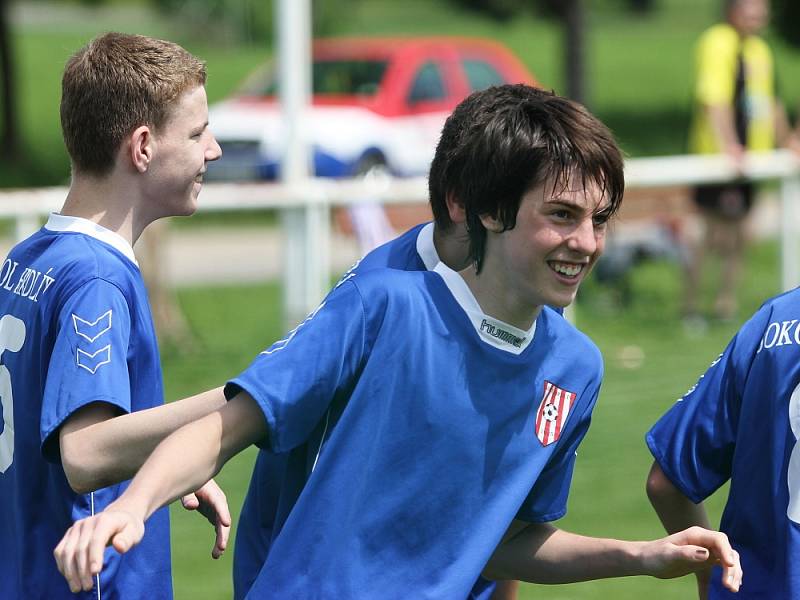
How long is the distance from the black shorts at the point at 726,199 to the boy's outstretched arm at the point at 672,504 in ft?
25.9

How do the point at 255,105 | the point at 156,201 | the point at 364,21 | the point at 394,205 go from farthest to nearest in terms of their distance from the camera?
the point at 364,21 < the point at 255,105 < the point at 394,205 < the point at 156,201

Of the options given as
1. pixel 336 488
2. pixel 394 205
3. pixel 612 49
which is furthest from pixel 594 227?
pixel 612 49

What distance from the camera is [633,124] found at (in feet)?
104

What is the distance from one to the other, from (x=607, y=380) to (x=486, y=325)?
639 cm

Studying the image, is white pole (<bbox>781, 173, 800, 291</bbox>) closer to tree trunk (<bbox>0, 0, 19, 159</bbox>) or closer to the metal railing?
the metal railing

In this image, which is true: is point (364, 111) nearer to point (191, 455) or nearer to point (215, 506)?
point (215, 506)

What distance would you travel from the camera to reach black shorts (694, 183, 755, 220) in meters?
10.7

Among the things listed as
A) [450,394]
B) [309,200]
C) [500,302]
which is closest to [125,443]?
[450,394]

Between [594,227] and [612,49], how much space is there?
44706 mm

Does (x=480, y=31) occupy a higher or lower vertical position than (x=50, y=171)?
higher

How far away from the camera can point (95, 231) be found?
3.03m

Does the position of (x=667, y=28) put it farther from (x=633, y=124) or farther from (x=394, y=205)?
(x=394, y=205)

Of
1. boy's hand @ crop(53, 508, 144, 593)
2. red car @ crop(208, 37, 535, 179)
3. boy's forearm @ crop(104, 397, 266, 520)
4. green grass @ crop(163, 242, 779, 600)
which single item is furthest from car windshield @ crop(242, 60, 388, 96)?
boy's hand @ crop(53, 508, 144, 593)

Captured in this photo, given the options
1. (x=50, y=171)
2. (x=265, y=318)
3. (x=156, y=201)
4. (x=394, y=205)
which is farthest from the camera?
(x=50, y=171)
